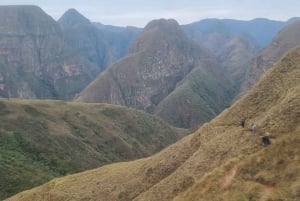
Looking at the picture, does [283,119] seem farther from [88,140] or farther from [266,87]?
[88,140]

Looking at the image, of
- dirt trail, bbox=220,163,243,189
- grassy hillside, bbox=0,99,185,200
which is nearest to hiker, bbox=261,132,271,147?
dirt trail, bbox=220,163,243,189

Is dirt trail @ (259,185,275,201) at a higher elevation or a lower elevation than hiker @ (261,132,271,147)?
lower

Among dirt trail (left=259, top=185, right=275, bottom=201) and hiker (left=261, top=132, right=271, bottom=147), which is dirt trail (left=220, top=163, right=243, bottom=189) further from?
dirt trail (left=259, top=185, right=275, bottom=201)

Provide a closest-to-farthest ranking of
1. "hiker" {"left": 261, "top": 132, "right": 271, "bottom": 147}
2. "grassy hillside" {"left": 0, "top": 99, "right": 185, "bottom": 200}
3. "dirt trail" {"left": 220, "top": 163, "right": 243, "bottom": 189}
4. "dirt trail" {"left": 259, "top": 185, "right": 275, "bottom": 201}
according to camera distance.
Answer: "dirt trail" {"left": 259, "top": 185, "right": 275, "bottom": 201} < "dirt trail" {"left": 220, "top": 163, "right": 243, "bottom": 189} < "hiker" {"left": 261, "top": 132, "right": 271, "bottom": 147} < "grassy hillside" {"left": 0, "top": 99, "right": 185, "bottom": 200}

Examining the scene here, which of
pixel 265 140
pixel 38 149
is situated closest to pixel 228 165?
pixel 265 140

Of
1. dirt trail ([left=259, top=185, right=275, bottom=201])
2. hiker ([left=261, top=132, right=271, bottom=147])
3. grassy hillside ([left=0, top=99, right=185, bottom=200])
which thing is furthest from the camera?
grassy hillside ([left=0, top=99, right=185, bottom=200])

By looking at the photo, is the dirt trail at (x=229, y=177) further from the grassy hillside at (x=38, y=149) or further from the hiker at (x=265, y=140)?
the grassy hillside at (x=38, y=149)

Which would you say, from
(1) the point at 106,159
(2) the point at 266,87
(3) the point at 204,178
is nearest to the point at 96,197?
(3) the point at 204,178

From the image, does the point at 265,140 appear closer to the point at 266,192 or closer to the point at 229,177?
the point at 229,177

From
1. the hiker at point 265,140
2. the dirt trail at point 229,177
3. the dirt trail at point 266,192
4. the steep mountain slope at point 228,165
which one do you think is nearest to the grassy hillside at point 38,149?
the steep mountain slope at point 228,165
